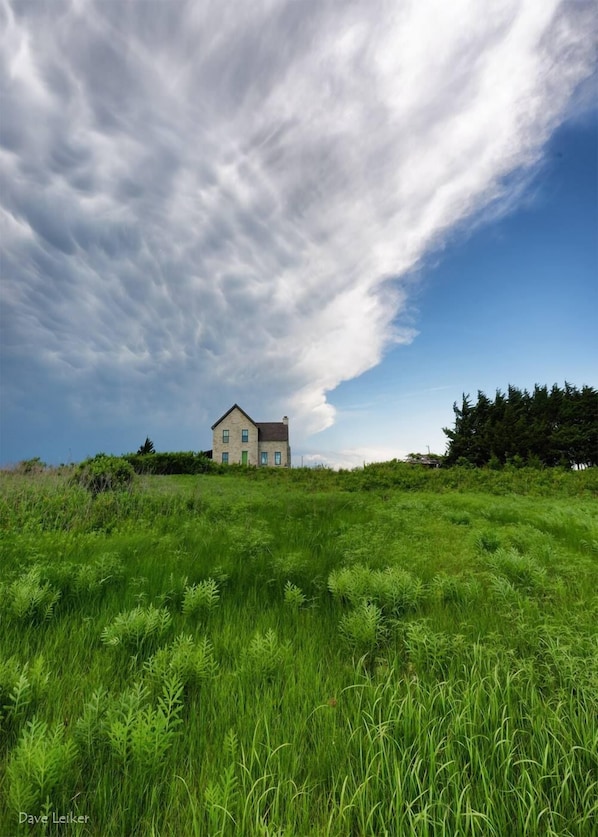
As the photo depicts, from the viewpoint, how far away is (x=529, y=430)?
39.3m

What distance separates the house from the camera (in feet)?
168

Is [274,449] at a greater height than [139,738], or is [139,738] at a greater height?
[274,449]

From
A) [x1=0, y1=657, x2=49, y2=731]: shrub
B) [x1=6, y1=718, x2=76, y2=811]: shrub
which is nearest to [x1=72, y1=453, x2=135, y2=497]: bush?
[x1=0, y1=657, x2=49, y2=731]: shrub

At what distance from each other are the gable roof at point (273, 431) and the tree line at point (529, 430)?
21578 mm

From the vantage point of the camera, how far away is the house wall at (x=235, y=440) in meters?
51.2

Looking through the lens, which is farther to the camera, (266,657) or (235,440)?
(235,440)

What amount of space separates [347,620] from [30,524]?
25.0ft

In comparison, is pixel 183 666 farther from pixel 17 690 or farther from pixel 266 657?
pixel 17 690

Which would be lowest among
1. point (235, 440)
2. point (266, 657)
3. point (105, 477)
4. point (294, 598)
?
point (266, 657)

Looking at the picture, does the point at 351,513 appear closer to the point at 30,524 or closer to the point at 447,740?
the point at 30,524

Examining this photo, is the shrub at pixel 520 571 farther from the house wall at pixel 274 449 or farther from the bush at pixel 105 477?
the house wall at pixel 274 449

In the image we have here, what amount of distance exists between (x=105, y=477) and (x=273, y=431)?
4162cm

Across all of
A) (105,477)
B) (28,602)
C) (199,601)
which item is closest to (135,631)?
(199,601)

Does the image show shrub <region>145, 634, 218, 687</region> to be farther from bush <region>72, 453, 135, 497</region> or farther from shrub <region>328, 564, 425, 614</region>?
bush <region>72, 453, 135, 497</region>
